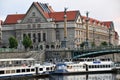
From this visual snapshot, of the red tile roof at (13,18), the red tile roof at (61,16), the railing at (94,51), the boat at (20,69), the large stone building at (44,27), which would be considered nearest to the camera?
the boat at (20,69)

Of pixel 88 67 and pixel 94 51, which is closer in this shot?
pixel 88 67

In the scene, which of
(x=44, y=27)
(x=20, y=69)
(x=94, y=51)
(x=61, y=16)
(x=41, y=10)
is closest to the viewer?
(x=20, y=69)

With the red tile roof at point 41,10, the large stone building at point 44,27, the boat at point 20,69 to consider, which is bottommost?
the boat at point 20,69

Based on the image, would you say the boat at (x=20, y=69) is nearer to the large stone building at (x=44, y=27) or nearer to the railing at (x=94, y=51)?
the railing at (x=94, y=51)

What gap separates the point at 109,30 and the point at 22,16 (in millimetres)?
27665

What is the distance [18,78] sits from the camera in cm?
5228

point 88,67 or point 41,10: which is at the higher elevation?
point 41,10

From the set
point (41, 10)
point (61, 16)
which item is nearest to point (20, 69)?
point (61, 16)

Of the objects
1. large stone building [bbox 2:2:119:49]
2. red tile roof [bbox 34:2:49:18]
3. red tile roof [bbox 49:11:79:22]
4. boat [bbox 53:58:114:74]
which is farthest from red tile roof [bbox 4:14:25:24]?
boat [bbox 53:58:114:74]

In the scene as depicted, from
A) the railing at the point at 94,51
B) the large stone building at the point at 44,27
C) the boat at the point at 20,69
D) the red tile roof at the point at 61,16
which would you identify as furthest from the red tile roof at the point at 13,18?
the boat at the point at 20,69

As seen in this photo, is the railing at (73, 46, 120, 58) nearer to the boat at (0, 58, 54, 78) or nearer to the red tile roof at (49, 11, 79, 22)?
the boat at (0, 58, 54, 78)

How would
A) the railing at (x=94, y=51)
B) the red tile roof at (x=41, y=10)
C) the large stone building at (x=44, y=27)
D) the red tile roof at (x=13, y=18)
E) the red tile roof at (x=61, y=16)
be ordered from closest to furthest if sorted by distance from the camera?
1. the railing at (x=94, y=51)
2. the large stone building at (x=44, y=27)
3. the red tile roof at (x=61, y=16)
4. the red tile roof at (x=41, y=10)
5. the red tile roof at (x=13, y=18)

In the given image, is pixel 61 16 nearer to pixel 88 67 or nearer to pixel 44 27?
pixel 44 27

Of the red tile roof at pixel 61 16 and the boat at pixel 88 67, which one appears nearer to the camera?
the boat at pixel 88 67
